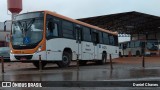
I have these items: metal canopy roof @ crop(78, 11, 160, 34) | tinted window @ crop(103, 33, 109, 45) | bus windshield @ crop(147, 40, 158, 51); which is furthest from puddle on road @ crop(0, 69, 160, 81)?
bus windshield @ crop(147, 40, 158, 51)

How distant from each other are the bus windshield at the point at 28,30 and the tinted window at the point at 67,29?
7.34 feet

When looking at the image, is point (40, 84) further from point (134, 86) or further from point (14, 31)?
point (14, 31)

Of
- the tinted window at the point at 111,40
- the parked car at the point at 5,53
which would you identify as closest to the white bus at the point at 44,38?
the tinted window at the point at 111,40

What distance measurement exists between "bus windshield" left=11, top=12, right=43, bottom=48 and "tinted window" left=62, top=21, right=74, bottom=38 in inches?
88.1

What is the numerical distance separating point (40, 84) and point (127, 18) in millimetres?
46643

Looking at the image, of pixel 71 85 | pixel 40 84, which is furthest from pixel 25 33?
pixel 40 84

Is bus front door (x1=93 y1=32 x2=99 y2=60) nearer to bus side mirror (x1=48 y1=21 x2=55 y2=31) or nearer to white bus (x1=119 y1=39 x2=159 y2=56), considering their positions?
bus side mirror (x1=48 y1=21 x2=55 y2=31)

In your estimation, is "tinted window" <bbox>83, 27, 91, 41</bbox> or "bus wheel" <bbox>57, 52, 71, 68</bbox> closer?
"bus wheel" <bbox>57, 52, 71, 68</bbox>

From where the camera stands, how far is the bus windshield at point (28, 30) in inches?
793

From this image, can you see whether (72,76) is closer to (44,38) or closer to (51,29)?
(44,38)

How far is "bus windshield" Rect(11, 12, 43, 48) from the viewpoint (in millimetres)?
20141

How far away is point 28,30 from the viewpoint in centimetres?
2028

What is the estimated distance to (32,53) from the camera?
20.0m

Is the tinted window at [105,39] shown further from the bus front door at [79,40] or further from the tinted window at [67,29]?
the tinted window at [67,29]
